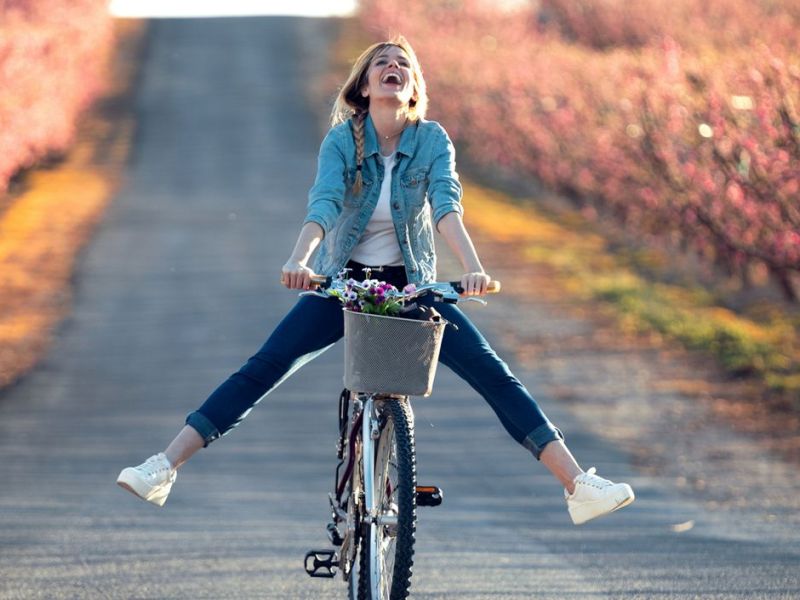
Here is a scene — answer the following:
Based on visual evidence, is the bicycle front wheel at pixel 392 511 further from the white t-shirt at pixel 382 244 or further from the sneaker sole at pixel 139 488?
the sneaker sole at pixel 139 488

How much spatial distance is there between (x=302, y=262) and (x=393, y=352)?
1.47 feet

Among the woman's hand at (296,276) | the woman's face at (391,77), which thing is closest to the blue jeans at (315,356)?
the woman's hand at (296,276)

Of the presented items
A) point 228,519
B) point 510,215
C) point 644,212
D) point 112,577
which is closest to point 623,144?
point 644,212

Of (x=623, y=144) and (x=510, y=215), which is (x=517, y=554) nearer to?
(x=623, y=144)

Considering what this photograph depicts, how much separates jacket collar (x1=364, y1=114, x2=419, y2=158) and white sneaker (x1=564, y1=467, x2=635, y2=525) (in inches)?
49.9

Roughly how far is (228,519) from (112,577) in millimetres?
1558

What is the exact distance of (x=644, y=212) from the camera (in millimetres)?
18375

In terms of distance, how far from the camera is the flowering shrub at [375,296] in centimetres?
494

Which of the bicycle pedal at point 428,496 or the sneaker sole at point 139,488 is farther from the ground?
the bicycle pedal at point 428,496

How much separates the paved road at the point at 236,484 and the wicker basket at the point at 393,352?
1324 millimetres

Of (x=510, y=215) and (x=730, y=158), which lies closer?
(x=730, y=158)

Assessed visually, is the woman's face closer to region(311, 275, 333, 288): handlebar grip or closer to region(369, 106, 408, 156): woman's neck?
region(369, 106, 408, 156): woman's neck

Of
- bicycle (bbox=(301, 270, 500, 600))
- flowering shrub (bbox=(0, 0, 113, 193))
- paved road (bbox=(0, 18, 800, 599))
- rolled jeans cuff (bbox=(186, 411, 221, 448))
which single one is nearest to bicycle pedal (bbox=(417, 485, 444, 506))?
bicycle (bbox=(301, 270, 500, 600))

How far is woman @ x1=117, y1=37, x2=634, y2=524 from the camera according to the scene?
17.1 ft
